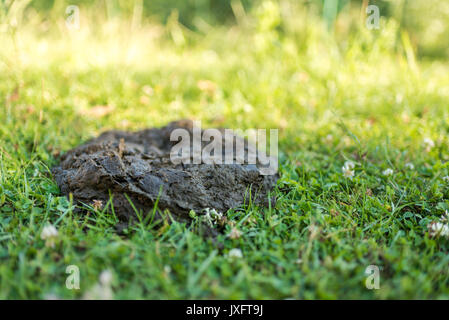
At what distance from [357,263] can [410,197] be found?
2.46 ft

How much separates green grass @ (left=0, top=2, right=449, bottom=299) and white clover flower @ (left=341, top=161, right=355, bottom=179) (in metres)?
0.04

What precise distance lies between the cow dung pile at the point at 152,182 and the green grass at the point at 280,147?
0.09 m

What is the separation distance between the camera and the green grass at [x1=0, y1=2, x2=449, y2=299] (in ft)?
4.71

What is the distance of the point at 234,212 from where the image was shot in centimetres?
189

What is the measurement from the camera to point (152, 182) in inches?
72.1

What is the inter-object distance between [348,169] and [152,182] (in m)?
1.27

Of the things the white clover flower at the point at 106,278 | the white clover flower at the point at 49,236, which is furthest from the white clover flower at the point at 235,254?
the white clover flower at the point at 49,236

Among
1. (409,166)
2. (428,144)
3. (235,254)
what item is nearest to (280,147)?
(409,166)

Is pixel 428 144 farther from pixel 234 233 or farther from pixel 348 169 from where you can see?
pixel 234 233

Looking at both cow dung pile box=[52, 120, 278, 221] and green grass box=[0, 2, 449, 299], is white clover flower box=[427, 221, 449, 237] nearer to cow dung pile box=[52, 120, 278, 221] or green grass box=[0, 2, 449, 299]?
green grass box=[0, 2, 449, 299]

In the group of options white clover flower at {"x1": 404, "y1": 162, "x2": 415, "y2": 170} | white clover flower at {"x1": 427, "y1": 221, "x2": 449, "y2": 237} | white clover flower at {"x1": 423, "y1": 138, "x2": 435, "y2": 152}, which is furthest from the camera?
white clover flower at {"x1": 423, "y1": 138, "x2": 435, "y2": 152}

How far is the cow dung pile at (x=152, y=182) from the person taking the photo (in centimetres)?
179

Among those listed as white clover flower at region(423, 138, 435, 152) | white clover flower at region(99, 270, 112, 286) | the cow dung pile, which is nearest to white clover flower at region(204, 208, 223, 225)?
the cow dung pile

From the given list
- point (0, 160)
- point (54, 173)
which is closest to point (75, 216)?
point (54, 173)
